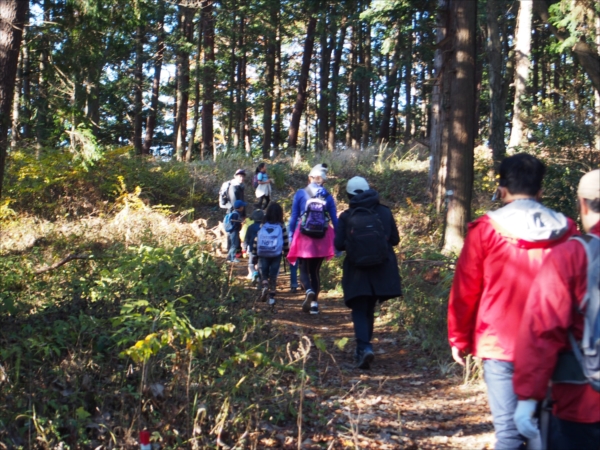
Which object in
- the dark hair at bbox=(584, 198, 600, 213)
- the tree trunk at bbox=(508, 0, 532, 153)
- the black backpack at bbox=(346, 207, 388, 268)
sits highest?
the tree trunk at bbox=(508, 0, 532, 153)

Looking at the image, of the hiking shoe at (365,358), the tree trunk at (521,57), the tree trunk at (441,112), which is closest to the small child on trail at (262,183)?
the tree trunk at (441,112)

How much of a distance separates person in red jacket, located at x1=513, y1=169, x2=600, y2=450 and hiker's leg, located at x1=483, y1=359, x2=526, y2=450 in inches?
10.9

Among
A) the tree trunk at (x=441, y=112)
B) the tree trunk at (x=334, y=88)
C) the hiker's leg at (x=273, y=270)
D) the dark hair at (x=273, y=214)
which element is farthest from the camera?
the tree trunk at (x=334, y=88)

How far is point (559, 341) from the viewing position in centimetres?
295

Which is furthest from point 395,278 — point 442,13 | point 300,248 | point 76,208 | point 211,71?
point 211,71

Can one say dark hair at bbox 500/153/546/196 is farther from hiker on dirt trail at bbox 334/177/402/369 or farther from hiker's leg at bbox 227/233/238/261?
hiker's leg at bbox 227/233/238/261

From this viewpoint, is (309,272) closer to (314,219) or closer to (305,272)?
(305,272)

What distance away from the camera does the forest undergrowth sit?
15.6 feet

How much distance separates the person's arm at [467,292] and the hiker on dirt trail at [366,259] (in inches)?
135

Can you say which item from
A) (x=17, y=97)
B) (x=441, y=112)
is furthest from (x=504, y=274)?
(x=17, y=97)

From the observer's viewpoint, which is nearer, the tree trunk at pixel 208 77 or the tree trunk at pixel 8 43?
the tree trunk at pixel 8 43

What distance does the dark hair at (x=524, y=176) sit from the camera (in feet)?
11.6

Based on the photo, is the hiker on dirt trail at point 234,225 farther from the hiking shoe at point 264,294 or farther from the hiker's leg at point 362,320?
the hiker's leg at point 362,320

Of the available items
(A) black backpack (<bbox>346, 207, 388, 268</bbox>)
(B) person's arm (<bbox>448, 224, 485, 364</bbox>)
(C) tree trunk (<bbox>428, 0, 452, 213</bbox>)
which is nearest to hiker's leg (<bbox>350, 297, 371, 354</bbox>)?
(A) black backpack (<bbox>346, 207, 388, 268</bbox>)
